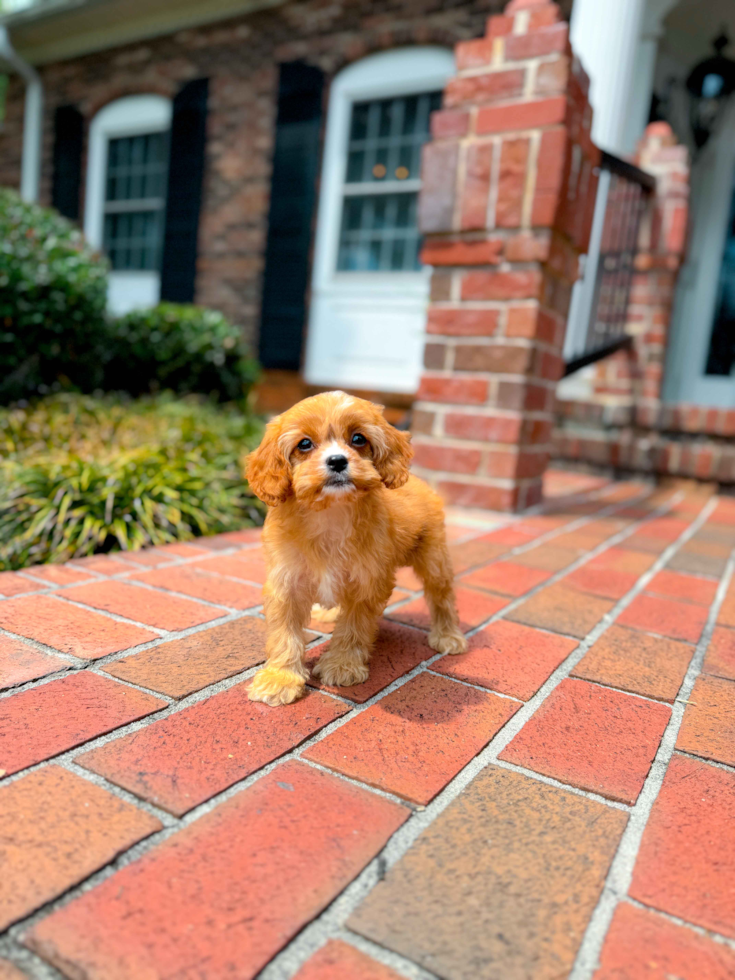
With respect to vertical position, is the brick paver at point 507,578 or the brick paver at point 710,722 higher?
the brick paver at point 507,578

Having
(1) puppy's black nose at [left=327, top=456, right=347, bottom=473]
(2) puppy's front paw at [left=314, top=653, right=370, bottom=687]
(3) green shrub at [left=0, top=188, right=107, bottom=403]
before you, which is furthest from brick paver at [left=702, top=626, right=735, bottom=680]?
(3) green shrub at [left=0, top=188, right=107, bottom=403]

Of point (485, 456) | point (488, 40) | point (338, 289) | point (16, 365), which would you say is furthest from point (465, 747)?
point (338, 289)

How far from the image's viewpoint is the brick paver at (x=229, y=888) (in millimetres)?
874

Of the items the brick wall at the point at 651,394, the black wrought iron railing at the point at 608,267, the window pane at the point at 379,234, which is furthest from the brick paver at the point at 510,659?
the window pane at the point at 379,234

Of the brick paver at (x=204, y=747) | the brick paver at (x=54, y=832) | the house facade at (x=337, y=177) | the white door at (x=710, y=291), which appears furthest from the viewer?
the white door at (x=710, y=291)

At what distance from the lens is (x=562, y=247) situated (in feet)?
11.9

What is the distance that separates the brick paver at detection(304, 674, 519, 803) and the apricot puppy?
0.16 meters

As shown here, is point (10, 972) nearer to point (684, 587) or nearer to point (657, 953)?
point (657, 953)

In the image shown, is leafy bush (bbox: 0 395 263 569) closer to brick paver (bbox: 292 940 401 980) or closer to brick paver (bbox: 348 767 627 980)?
brick paver (bbox: 348 767 627 980)

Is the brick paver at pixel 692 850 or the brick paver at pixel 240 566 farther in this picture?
the brick paver at pixel 240 566

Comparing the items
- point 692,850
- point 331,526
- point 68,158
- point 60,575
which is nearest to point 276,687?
point 331,526

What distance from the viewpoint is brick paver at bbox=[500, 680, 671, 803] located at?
4.40 ft

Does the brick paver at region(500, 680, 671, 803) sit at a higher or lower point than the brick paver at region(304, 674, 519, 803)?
higher

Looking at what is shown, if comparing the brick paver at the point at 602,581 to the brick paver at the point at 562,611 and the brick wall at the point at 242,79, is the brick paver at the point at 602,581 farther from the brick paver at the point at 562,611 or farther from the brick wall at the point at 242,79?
the brick wall at the point at 242,79
